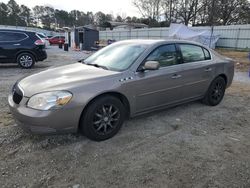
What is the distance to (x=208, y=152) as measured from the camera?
3166 mm

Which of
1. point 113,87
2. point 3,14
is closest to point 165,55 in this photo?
point 113,87

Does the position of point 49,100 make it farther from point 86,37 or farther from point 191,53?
point 86,37

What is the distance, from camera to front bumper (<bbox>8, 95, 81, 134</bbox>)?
9.43 ft

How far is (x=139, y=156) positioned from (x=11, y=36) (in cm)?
882

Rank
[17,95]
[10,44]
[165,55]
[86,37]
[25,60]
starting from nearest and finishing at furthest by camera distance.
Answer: [17,95], [165,55], [10,44], [25,60], [86,37]

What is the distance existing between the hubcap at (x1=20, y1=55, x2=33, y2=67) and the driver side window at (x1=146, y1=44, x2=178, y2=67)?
25.0 feet

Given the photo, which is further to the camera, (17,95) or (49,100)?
(17,95)

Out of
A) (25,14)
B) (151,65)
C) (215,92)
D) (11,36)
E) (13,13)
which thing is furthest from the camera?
(25,14)

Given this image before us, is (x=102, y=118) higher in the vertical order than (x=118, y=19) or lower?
lower

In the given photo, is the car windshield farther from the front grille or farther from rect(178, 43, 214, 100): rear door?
the front grille

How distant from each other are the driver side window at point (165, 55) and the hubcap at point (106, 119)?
107 centimetres

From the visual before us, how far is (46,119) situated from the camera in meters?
2.87

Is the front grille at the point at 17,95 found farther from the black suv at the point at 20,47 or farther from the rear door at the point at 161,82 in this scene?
the black suv at the point at 20,47

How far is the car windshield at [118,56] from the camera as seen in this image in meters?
3.71
